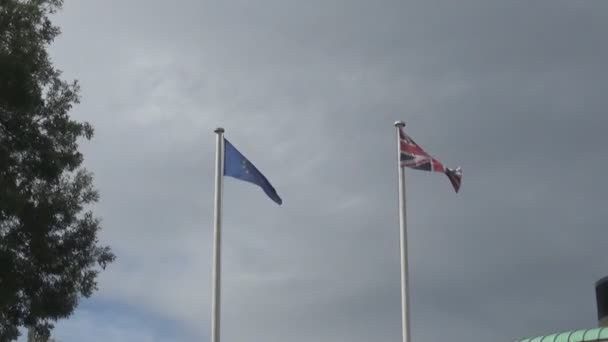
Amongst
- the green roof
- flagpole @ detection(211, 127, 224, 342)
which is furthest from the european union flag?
the green roof

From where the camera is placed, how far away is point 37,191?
24.1 meters

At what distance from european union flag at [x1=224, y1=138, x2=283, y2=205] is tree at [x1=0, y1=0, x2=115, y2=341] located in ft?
11.4

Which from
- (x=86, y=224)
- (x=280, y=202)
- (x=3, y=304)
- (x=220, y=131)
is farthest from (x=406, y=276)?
(x=3, y=304)

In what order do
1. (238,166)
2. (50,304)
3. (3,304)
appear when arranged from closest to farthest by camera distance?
(3,304) < (50,304) < (238,166)

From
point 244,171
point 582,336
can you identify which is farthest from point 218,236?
point 582,336

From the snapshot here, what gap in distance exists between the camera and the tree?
2275cm

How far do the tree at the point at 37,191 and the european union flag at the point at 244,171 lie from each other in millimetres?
3464

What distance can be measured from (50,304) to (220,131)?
5948 mm

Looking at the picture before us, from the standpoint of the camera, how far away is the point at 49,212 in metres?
23.9

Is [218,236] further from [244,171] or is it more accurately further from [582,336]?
[582,336]

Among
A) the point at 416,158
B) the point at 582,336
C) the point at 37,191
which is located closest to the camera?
the point at 37,191

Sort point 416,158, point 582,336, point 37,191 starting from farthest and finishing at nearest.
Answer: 1. point 582,336
2. point 416,158
3. point 37,191

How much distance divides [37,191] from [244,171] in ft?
16.9

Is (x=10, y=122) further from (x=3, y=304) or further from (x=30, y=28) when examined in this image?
(x=3, y=304)
